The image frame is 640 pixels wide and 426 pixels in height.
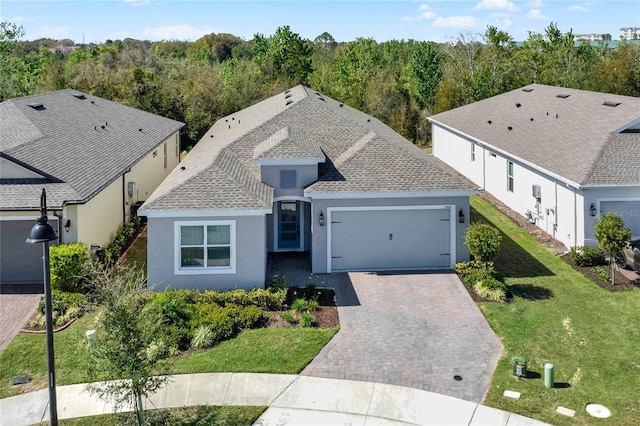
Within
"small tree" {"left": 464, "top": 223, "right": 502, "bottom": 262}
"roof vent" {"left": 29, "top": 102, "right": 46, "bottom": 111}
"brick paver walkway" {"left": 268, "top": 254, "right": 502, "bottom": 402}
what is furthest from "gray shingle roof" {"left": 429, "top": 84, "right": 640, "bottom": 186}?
"roof vent" {"left": 29, "top": 102, "right": 46, "bottom": 111}

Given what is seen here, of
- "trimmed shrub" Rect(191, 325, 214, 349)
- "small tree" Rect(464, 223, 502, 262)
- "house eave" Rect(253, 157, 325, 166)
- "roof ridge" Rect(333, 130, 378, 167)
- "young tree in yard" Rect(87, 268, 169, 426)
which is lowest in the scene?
"trimmed shrub" Rect(191, 325, 214, 349)

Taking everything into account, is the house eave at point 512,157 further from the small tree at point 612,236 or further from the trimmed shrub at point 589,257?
the trimmed shrub at point 589,257

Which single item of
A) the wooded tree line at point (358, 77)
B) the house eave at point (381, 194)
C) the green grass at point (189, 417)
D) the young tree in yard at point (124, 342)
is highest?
the wooded tree line at point (358, 77)

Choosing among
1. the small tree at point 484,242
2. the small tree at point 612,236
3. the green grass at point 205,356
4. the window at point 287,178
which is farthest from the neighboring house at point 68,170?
the small tree at point 612,236

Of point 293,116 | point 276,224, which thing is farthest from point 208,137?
point 276,224

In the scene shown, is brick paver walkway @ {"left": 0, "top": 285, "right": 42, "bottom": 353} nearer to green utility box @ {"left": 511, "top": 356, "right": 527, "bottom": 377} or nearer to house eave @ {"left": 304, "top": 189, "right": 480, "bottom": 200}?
house eave @ {"left": 304, "top": 189, "right": 480, "bottom": 200}

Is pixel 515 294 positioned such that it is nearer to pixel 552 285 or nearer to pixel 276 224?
pixel 552 285
